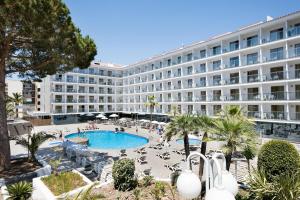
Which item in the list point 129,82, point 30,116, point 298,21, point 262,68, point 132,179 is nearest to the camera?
point 132,179

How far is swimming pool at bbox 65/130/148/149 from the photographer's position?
110ft

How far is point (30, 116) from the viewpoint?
1993 inches

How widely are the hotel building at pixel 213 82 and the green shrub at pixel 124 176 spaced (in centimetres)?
2311

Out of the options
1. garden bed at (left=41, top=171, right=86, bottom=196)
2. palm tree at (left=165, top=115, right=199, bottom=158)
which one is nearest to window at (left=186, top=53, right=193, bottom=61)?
palm tree at (left=165, top=115, right=199, bottom=158)

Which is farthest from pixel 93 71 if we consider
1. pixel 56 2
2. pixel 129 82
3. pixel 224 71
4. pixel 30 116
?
pixel 56 2

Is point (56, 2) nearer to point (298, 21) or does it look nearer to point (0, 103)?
point (0, 103)

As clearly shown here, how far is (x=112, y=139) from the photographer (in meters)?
38.1

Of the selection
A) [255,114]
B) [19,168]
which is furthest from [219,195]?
[255,114]

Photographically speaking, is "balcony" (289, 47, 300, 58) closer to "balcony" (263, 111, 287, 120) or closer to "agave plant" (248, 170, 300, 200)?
"balcony" (263, 111, 287, 120)

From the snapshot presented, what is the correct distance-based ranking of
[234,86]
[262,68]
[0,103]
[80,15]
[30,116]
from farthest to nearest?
[30,116] < [234,86] < [262,68] < [80,15] < [0,103]

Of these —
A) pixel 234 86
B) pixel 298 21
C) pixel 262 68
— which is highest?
pixel 298 21

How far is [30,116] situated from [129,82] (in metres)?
25.4

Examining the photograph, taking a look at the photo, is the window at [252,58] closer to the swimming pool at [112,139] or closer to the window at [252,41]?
the window at [252,41]

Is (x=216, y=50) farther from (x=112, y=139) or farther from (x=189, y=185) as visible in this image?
(x=189, y=185)
